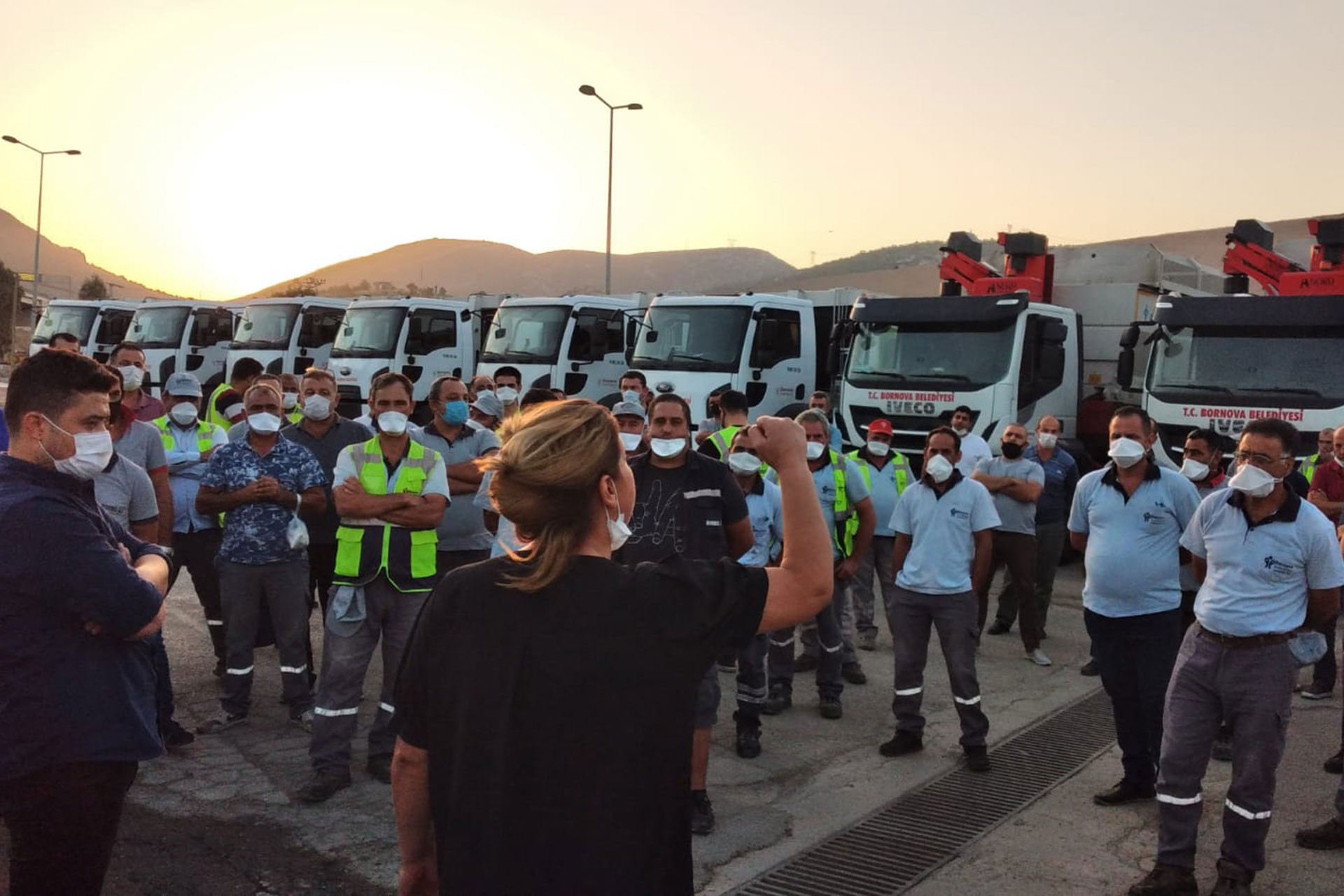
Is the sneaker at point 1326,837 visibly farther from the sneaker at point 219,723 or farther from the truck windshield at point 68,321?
the truck windshield at point 68,321

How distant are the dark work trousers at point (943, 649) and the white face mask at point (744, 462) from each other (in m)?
1.11

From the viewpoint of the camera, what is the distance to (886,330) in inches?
533

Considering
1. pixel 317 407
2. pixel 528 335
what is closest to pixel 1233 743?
pixel 317 407

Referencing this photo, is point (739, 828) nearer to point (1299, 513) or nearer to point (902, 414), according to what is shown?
point (1299, 513)

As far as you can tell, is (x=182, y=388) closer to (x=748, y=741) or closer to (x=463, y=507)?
(x=463, y=507)

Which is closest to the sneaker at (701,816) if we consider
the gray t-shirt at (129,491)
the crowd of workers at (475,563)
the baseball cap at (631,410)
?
the crowd of workers at (475,563)

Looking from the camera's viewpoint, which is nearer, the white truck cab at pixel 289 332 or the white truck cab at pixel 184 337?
the white truck cab at pixel 289 332

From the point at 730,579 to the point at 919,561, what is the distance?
454cm

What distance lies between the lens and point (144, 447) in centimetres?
627

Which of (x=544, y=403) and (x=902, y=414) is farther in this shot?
(x=902, y=414)

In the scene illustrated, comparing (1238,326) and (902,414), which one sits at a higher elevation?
(1238,326)

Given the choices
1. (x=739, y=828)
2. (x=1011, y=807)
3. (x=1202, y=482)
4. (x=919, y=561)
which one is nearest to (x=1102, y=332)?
(x=1202, y=482)

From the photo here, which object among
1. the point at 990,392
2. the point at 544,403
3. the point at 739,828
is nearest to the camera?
the point at 544,403

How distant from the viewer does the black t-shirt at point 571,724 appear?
1.95 metres
